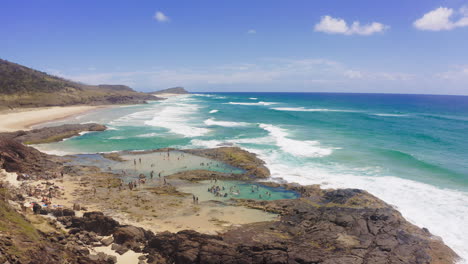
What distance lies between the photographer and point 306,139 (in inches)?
1775

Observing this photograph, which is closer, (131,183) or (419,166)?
(131,183)

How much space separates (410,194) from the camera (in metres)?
23.8

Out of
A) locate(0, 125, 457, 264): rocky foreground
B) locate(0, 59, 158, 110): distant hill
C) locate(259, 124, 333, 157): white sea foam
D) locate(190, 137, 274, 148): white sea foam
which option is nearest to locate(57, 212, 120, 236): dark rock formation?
locate(0, 125, 457, 264): rocky foreground

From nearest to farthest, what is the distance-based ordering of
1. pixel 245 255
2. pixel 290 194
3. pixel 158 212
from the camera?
pixel 245 255 < pixel 158 212 < pixel 290 194

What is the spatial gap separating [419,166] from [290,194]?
55.7 ft

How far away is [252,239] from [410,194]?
52.8 ft

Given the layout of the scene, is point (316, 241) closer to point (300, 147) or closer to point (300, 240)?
point (300, 240)

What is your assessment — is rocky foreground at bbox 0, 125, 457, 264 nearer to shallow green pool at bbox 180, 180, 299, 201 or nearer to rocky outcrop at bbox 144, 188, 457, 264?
rocky outcrop at bbox 144, 188, 457, 264

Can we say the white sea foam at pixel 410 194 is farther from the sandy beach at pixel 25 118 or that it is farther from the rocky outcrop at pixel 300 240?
the sandy beach at pixel 25 118

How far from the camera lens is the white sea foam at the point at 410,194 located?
18562mm

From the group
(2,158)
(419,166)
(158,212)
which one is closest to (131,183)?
(158,212)

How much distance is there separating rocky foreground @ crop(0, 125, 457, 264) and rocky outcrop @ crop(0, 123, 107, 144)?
25478mm

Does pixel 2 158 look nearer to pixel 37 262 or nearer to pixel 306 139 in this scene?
pixel 37 262

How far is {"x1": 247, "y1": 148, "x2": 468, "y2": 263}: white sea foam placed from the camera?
18562 millimetres
